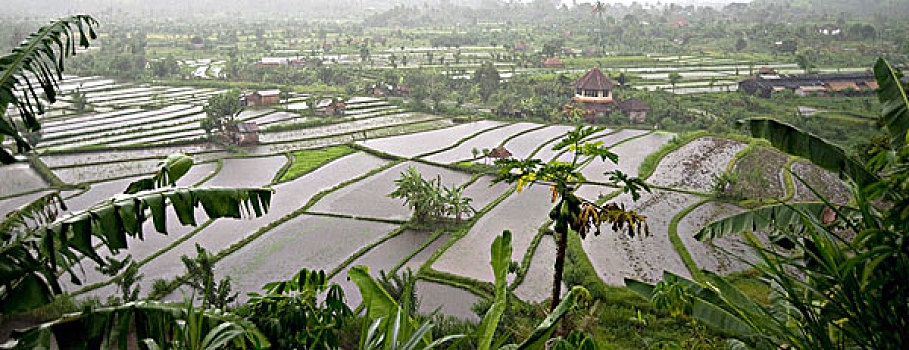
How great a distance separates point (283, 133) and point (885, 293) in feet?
54.1

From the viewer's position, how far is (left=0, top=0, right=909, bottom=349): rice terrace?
249cm

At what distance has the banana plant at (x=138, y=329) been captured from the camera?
2.10m

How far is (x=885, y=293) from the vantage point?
6.95 ft

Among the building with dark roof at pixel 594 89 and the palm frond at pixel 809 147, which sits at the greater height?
the palm frond at pixel 809 147

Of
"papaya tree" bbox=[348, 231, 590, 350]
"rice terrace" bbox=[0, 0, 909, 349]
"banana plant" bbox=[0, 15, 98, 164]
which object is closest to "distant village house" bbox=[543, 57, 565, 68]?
"rice terrace" bbox=[0, 0, 909, 349]

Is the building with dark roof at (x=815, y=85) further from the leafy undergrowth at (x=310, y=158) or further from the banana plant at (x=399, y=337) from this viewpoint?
the banana plant at (x=399, y=337)

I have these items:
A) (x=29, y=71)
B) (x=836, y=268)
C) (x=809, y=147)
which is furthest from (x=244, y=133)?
(x=836, y=268)

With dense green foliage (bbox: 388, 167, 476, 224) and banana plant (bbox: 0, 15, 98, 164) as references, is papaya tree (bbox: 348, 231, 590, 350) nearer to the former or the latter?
banana plant (bbox: 0, 15, 98, 164)

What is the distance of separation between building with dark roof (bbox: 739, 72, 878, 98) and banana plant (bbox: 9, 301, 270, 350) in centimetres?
2204

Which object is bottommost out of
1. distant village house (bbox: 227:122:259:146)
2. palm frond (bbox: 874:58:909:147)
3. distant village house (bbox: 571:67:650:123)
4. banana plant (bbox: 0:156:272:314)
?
distant village house (bbox: 227:122:259:146)

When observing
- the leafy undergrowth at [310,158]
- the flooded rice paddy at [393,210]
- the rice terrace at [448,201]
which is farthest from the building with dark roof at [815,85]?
the leafy undergrowth at [310,158]

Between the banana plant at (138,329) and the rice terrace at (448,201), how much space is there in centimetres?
1

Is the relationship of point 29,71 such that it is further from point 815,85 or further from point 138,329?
point 815,85

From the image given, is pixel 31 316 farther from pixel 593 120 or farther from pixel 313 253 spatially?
pixel 593 120
